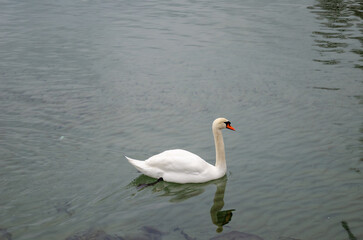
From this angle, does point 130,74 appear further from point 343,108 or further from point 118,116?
point 343,108

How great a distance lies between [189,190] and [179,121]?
3606 mm

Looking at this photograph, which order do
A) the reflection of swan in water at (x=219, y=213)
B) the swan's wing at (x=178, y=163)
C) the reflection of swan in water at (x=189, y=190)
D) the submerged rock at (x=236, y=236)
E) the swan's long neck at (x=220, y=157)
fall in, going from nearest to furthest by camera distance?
the submerged rock at (x=236, y=236) < the reflection of swan in water at (x=219, y=213) < the reflection of swan in water at (x=189, y=190) < the swan's wing at (x=178, y=163) < the swan's long neck at (x=220, y=157)

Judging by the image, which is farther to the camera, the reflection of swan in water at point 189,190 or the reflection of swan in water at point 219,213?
the reflection of swan in water at point 189,190

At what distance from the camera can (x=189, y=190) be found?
31.3ft

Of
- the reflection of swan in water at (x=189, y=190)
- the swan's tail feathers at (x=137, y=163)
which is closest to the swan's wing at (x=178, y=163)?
the swan's tail feathers at (x=137, y=163)

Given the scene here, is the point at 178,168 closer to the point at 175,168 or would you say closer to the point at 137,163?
the point at 175,168

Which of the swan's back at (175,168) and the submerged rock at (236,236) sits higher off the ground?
the swan's back at (175,168)

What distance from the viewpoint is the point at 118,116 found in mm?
13109

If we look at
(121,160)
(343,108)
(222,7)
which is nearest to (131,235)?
(121,160)

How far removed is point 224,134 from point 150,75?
17.0 ft

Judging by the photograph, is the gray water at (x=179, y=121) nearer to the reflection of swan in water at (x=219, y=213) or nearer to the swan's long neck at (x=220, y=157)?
the reflection of swan in water at (x=219, y=213)

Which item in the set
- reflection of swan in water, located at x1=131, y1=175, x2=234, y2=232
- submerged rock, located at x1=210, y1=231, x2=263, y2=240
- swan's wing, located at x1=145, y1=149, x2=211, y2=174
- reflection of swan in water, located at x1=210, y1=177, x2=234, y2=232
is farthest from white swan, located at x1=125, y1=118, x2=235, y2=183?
submerged rock, located at x1=210, y1=231, x2=263, y2=240

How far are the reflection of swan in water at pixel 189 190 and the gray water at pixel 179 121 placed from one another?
4 cm

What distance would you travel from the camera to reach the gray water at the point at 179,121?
8.48 metres
